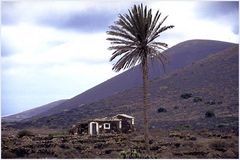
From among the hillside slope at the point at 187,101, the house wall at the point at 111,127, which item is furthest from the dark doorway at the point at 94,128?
the hillside slope at the point at 187,101

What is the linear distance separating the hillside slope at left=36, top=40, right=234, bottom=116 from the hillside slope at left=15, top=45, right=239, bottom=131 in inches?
922

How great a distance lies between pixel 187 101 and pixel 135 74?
160ft

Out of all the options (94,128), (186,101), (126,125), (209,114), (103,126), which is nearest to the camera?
(94,128)

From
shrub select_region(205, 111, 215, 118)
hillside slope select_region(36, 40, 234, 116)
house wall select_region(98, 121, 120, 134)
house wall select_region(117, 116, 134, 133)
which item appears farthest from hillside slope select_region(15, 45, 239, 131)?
hillside slope select_region(36, 40, 234, 116)

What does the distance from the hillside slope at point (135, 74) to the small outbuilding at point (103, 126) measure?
205ft

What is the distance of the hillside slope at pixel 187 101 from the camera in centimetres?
5969

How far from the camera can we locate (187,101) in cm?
7219

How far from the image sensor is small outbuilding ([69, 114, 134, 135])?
4741 cm

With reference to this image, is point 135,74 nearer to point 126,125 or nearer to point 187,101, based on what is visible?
point 187,101

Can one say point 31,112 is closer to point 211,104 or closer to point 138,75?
point 138,75

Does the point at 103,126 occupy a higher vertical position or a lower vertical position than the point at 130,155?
higher

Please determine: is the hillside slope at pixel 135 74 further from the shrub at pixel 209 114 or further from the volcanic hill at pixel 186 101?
the shrub at pixel 209 114

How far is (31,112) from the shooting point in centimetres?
17075

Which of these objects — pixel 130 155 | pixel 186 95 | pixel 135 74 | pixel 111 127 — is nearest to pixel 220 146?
pixel 130 155
